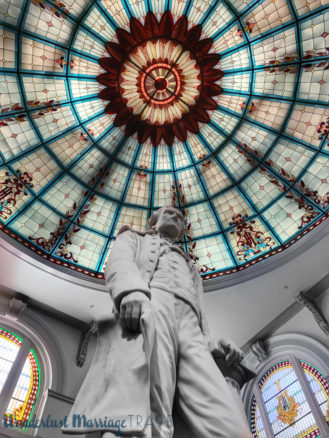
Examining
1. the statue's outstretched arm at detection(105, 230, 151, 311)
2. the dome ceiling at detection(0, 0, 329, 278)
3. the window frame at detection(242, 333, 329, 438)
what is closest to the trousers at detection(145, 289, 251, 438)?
the statue's outstretched arm at detection(105, 230, 151, 311)

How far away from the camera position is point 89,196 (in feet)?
39.3

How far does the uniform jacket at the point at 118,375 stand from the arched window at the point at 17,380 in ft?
25.2

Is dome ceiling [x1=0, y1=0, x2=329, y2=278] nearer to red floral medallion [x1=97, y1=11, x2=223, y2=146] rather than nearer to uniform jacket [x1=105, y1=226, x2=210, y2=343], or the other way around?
red floral medallion [x1=97, y1=11, x2=223, y2=146]

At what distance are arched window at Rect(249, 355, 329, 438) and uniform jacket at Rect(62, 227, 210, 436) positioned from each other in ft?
27.8

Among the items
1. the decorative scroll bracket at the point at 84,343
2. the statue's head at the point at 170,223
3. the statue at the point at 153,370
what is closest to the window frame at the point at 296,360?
the decorative scroll bracket at the point at 84,343

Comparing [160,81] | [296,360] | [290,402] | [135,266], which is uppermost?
[160,81]

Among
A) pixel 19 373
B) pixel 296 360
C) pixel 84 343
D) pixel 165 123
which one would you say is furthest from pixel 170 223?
pixel 165 123

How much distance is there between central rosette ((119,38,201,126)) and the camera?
11016 millimetres

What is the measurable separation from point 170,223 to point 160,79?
28.6 ft

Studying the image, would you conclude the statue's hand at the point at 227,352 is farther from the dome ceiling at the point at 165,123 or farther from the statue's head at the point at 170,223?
the dome ceiling at the point at 165,123

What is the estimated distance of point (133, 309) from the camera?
2.44 meters

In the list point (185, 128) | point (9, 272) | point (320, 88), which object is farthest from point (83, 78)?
point (320, 88)

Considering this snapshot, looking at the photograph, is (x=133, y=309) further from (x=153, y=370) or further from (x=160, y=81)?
(x=160, y=81)

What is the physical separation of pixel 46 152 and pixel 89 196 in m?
2.04
